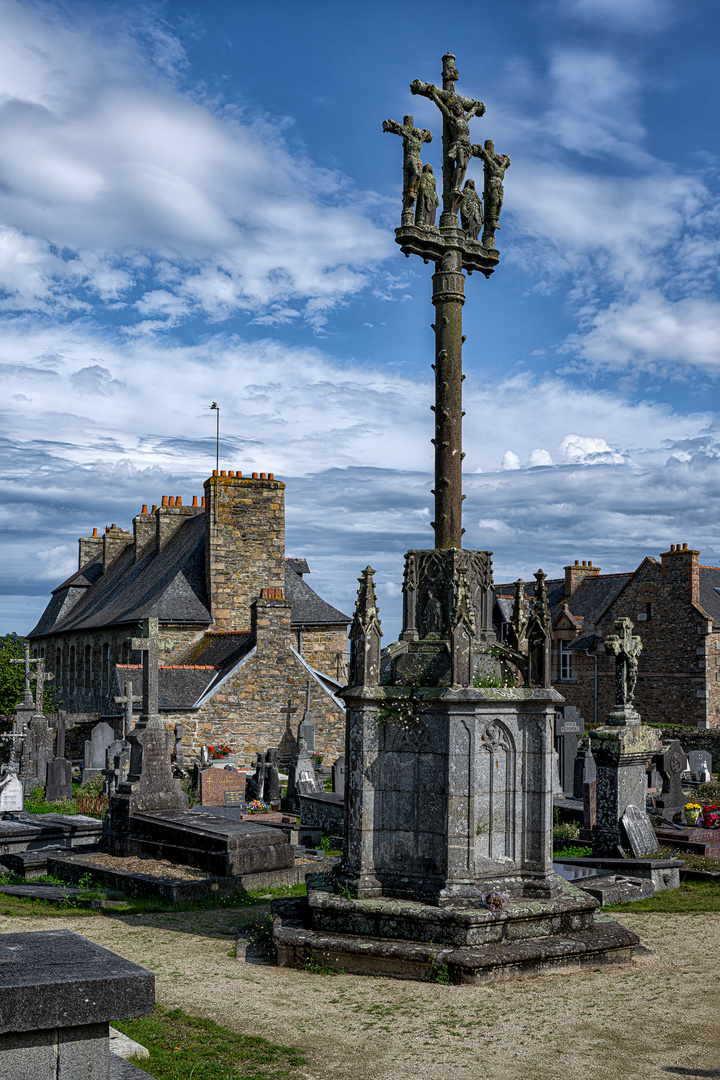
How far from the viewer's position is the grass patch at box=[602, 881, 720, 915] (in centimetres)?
993

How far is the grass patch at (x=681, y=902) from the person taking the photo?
32.6 ft

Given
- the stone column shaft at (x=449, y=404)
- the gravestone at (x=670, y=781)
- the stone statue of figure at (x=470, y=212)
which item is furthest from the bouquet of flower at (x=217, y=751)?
the stone statue of figure at (x=470, y=212)

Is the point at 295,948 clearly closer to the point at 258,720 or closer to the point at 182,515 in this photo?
the point at 258,720

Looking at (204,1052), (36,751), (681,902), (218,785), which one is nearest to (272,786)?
(218,785)

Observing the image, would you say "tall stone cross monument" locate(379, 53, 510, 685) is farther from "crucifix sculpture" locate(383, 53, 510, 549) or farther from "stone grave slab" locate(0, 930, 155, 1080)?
"stone grave slab" locate(0, 930, 155, 1080)

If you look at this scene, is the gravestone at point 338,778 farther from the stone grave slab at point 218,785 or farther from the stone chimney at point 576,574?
the stone chimney at point 576,574

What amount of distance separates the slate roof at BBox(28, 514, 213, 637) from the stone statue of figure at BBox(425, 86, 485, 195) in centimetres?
1875

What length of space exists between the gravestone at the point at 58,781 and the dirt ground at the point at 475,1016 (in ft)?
41.2

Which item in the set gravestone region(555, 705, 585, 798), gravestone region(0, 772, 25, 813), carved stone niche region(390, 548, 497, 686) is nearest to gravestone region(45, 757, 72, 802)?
gravestone region(0, 772, 25, 813)

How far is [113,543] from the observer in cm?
4288

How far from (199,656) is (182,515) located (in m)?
Result: 8.67

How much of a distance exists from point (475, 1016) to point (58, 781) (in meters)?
15.8

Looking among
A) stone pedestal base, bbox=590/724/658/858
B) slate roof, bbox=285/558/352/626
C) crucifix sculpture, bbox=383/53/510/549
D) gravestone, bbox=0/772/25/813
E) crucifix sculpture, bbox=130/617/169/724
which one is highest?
crucifix sculpture, bbox=383/53/510/549

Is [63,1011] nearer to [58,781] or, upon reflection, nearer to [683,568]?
[58,781]
